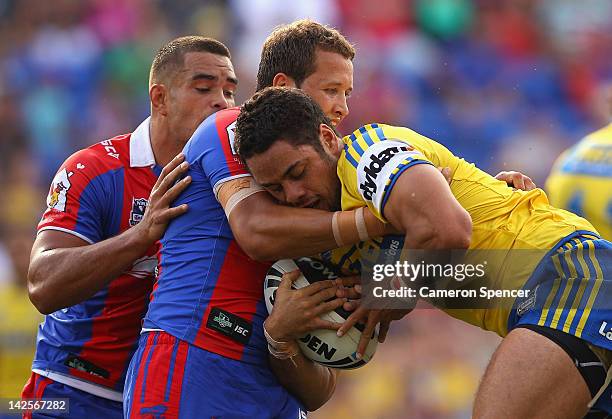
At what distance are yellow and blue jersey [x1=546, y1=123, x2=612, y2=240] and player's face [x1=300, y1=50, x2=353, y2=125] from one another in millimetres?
2790

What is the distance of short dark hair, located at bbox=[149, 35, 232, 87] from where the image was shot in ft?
18.5

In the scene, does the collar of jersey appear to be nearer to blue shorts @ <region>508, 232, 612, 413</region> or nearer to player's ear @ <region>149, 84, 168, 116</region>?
player's ear @ <region>149, 84, 168, 116</region>

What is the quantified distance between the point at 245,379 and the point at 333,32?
1768 millimetres

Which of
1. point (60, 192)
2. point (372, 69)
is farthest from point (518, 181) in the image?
point (372, 69)

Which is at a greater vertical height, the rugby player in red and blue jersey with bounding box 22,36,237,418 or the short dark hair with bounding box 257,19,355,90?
the short dark hair with bounding box 257,19,355,90

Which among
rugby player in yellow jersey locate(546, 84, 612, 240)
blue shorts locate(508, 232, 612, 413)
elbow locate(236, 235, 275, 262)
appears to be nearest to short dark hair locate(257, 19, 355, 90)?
elbow locate(236, 235, 275, 262)

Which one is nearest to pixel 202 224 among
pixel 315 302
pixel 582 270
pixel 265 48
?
pixel 315 302

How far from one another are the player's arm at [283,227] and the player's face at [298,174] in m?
0.06

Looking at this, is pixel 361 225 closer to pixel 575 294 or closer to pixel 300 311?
pixel 300 311

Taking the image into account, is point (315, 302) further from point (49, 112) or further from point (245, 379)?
point (49, 112)

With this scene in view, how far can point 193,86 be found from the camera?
558 centimetres

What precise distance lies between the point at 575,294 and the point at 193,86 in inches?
96.4

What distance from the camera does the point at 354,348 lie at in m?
4.40

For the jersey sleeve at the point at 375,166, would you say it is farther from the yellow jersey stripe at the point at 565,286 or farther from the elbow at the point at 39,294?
the elbow at the point at 39,294
